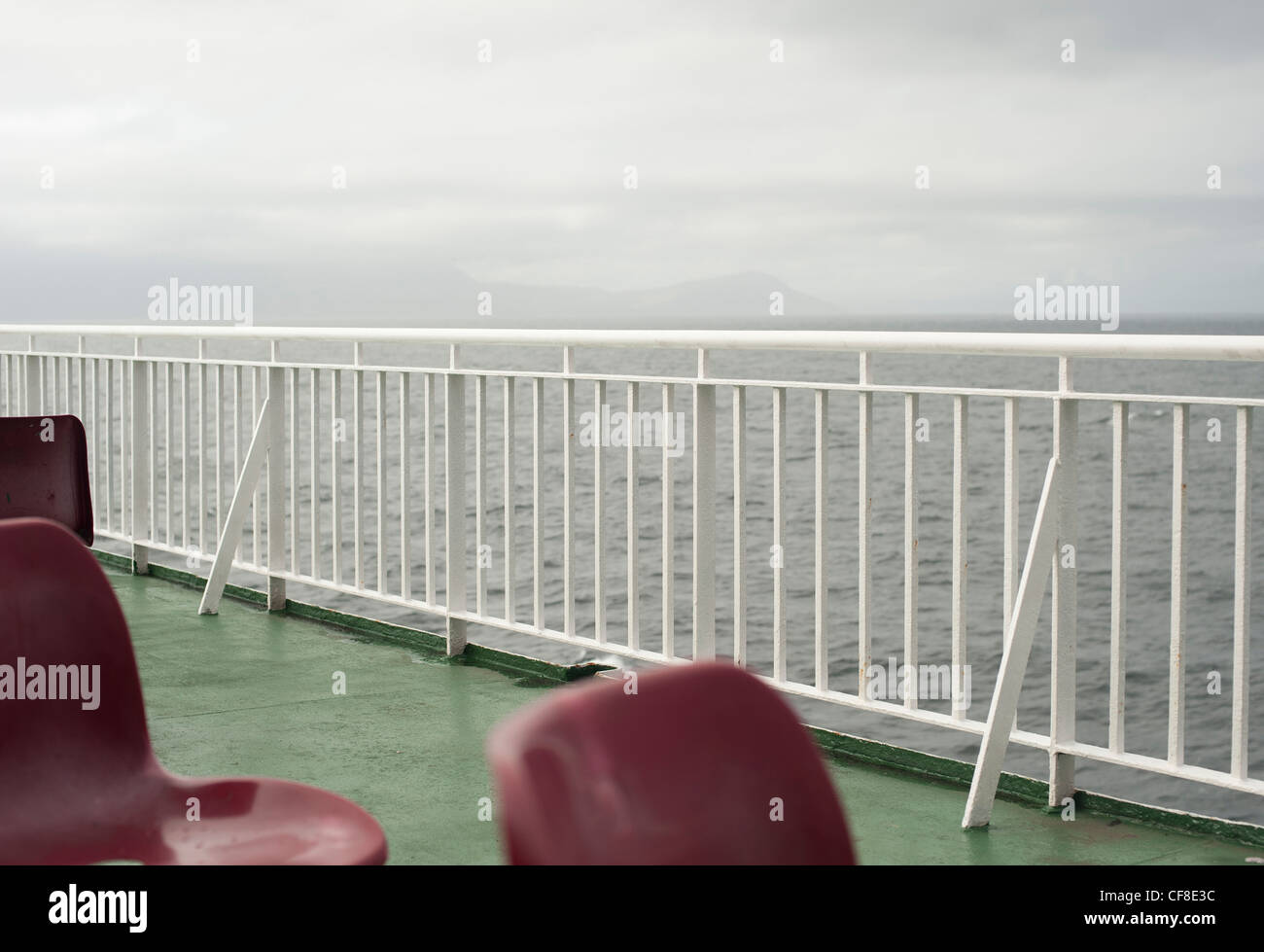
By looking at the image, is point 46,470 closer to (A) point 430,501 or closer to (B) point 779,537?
(A) point 430,501

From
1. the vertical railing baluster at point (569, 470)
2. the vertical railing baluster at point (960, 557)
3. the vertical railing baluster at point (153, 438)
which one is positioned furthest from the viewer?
the vertical railing baluster at point (153, 438)

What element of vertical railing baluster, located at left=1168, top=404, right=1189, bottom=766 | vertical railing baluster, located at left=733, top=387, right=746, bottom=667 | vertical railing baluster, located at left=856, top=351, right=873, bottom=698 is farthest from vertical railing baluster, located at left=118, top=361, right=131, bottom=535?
vertical railing baluster, located at left=1168, top=404, right=1189, bottom=766

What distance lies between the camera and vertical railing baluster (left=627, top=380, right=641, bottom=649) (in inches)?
168

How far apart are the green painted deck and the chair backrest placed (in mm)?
1090

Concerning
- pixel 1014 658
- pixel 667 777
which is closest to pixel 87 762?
pixel 667 777

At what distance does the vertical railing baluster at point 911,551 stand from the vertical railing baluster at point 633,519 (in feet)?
2.92

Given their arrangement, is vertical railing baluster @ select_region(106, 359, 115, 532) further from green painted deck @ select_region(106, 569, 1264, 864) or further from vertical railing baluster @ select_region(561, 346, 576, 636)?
vertical railing baluster @ select_region(561, 346, 576, 636)

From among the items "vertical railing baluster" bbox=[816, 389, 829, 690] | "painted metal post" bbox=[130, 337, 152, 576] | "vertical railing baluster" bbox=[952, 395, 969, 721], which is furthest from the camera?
"painted metal post" bbox=[130, 337, 152, 576]

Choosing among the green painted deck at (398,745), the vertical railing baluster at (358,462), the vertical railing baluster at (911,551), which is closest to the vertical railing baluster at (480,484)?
the vertical railing baluster at (358,462)

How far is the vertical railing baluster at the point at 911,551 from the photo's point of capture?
11.3ft

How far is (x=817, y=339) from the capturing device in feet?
12.0

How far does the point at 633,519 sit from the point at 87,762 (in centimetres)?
255

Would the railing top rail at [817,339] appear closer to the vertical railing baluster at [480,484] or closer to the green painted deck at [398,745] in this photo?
the vertical railing baluster at [480,484]

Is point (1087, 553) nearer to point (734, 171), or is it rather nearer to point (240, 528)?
point (240, 528)
